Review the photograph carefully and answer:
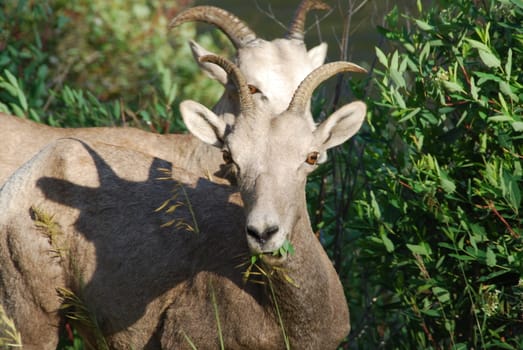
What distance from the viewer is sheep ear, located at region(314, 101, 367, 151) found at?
19.5 ft

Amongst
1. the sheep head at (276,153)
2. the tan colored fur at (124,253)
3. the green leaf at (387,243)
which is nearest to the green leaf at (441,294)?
the green leaf at (387,243)

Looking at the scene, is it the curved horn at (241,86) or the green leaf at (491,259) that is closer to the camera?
the green leaf at (491,259)

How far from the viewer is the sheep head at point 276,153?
514cm

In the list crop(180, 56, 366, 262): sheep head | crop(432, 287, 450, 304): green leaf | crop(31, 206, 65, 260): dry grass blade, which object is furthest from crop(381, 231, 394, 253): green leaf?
crop(31, 206, 65, 260): dry grass blade

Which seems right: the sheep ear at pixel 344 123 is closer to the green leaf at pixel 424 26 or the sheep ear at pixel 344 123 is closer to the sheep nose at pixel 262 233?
the green leaf at pixel 424 26

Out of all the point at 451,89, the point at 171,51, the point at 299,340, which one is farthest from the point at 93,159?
the point at 171,51

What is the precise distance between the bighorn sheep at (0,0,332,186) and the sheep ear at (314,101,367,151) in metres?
1.65

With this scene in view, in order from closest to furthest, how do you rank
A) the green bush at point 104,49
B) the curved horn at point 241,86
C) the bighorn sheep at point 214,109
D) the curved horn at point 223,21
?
the curved horn at point 241,86 → the bighorn sheep at point 214,109 → the curved horn at point 223,21 → the green bush at point 104,49

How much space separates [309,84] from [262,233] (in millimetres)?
1103

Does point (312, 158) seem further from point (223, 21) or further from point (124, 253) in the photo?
point (223, 21)

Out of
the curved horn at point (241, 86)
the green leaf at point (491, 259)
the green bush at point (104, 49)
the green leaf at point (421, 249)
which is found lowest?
the green bush at point (104, 49)

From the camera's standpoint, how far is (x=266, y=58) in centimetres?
826

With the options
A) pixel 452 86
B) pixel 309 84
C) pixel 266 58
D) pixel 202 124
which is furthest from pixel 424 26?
pixel 266 58

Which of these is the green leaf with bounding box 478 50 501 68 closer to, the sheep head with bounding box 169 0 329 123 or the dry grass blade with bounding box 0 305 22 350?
the sheep head with bounding box 169 0 329 123
